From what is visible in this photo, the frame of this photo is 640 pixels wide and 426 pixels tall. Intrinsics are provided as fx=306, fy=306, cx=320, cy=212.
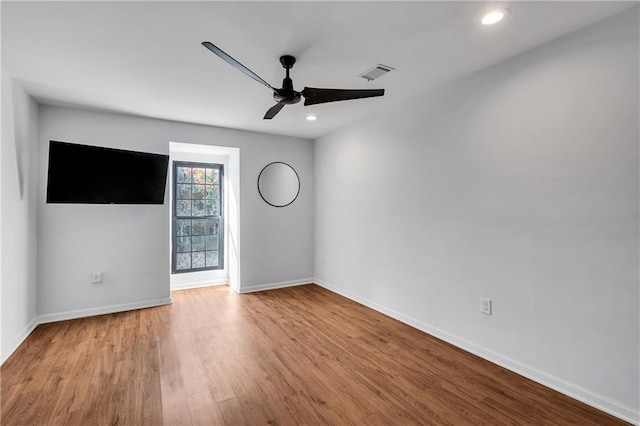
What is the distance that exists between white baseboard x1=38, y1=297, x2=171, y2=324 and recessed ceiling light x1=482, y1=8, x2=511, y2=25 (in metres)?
4.45

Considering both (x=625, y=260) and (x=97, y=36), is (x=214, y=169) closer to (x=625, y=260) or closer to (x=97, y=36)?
(x=97, y=36)

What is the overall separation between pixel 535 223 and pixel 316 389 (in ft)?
6.63

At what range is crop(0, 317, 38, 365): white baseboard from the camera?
2591mm

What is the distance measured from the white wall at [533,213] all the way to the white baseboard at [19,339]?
362 centimetres

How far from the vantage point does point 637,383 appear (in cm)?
182

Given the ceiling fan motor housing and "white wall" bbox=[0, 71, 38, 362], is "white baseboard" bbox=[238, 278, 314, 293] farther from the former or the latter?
the ceiling fan motor housing

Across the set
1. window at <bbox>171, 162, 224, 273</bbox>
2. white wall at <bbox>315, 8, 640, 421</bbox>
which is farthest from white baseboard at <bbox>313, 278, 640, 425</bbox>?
window at <bbox>171, 162, 224, 273</bbox>

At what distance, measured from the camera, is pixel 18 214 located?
116 inches

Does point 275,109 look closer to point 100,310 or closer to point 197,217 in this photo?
point 197,217

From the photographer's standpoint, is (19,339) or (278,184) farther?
(278,184)

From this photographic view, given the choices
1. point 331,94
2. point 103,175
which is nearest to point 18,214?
point 103,175

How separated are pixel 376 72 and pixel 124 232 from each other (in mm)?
3479

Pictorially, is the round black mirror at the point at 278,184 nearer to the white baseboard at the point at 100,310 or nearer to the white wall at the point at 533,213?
the white wall at the point at 533,213

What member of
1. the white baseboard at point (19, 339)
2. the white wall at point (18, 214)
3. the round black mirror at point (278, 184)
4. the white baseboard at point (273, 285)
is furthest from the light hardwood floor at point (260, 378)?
the round black mirror at point (278, 184)
